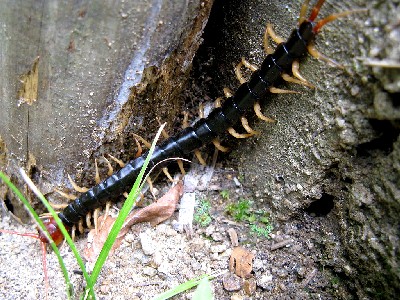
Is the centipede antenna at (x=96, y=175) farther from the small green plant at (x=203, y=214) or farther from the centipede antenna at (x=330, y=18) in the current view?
the centipede antenna at (x=330, y=18)

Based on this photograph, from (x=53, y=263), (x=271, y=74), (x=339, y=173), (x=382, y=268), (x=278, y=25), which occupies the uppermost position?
(x=278, y=25)

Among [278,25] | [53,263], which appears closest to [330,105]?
[278,25]

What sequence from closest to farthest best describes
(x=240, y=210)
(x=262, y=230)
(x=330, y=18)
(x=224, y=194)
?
(x=330, y=18) < (x=262, y=230) < (x=240, y=210) < (x=224, y=194)

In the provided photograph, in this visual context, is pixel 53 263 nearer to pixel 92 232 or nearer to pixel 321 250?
pixel 92 232

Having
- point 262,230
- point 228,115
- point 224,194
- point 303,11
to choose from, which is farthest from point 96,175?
point 303,11

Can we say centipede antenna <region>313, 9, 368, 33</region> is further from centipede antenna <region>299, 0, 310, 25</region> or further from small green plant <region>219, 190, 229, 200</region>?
small green plant <region>219, 190, 229, 200</region>

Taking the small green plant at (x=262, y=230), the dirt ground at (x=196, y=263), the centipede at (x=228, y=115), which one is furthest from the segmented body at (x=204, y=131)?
the small green plant at (x=262, y=230)

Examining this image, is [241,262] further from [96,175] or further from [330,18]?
[330,18]
